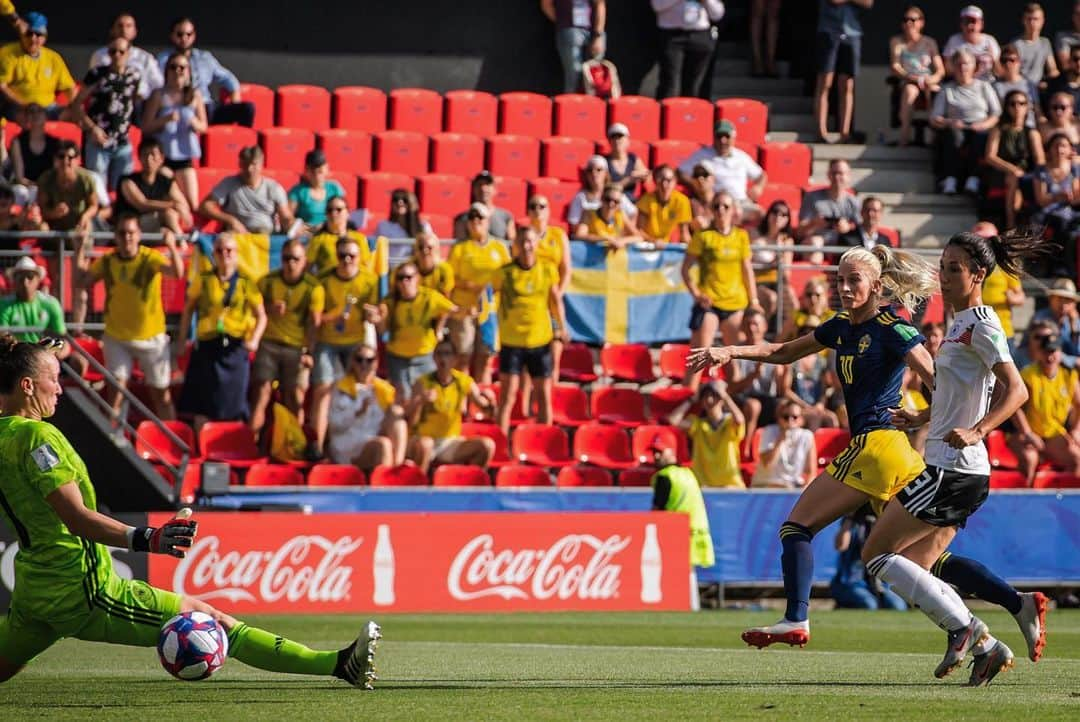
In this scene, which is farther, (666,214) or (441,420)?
(666,214)

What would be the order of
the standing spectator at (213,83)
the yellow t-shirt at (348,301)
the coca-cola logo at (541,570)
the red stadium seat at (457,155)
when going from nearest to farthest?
the coca-cola logo at (541,570) < the yellow t-shirt at (348,301) < the standing spectator at (213,83) < the red stadium seat at (457,155)

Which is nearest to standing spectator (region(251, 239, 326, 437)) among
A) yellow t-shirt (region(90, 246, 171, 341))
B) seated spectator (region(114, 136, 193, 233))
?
yellow t-shirt (region(90, 246, 171, 341))

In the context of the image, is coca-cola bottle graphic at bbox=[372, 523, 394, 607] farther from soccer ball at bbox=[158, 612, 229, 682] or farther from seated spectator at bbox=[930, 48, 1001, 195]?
seated spectator at bbox=[930, 48, 1001, 195]

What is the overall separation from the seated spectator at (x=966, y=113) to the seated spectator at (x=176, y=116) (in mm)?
8745

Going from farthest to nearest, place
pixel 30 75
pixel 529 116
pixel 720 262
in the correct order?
pixel 529 116, pixel 30 75, pixel 720 262

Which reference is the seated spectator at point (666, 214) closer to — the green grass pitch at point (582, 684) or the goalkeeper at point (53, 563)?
the green grass pitch at point (582, 684)

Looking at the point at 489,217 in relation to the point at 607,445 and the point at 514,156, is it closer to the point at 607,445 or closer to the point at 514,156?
the point at 607,445

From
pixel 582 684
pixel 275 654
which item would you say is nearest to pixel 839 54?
pixel 582 684

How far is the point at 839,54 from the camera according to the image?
21500 mm

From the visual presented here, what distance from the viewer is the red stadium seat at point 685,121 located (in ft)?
70.4

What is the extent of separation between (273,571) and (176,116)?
600 centimetres

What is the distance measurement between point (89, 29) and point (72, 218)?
589 cm

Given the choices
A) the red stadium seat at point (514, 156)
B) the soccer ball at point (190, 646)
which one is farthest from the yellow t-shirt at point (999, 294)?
the soccer ball at point (190, 646)

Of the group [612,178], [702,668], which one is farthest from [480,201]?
[702,668]
